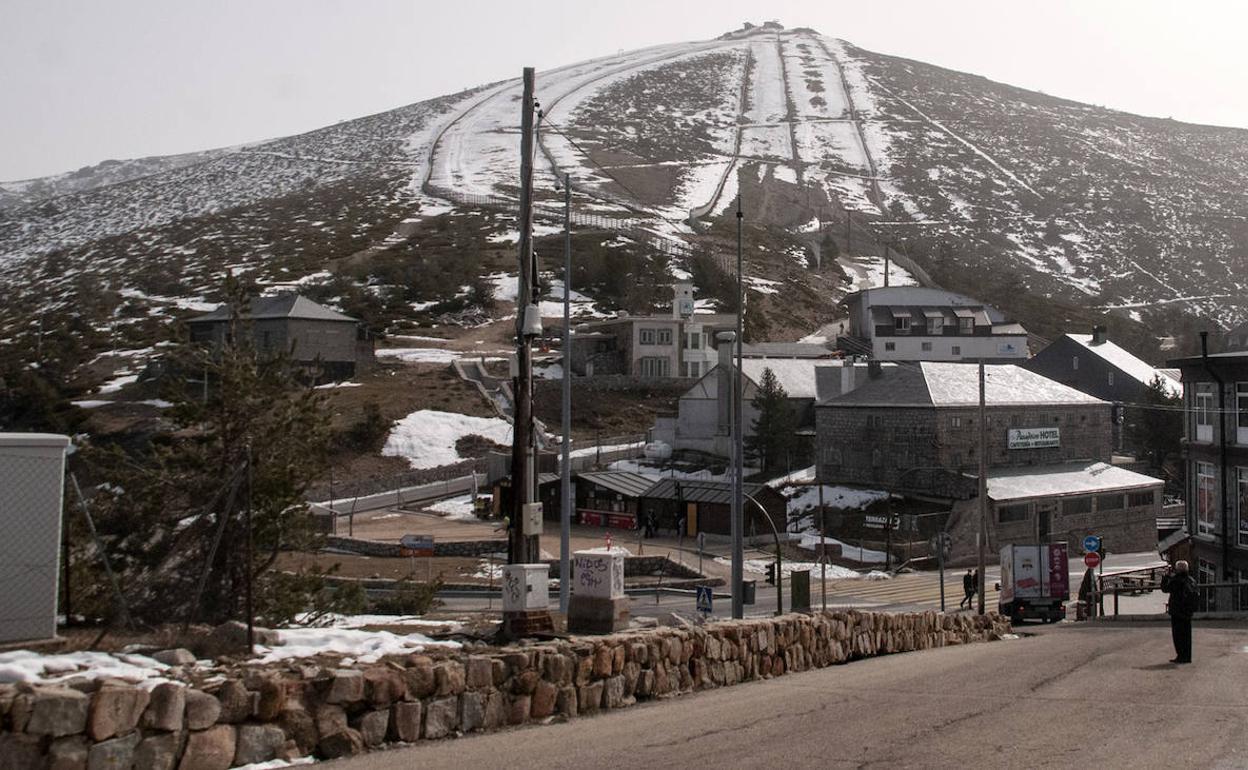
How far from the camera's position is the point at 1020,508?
5841cm

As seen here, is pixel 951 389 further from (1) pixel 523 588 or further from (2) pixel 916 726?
(2) pixel 916 726

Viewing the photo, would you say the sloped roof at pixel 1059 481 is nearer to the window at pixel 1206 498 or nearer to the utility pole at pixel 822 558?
the utility pole at pixel 822 558

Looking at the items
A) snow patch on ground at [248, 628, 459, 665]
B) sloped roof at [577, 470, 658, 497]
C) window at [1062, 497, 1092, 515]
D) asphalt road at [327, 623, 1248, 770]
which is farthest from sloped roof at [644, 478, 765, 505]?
snow patch on ground at [248, 628, 459, 665]

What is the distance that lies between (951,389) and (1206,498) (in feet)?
93.6

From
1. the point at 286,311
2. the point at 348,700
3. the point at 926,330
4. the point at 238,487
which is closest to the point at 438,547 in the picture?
the point at 238,487

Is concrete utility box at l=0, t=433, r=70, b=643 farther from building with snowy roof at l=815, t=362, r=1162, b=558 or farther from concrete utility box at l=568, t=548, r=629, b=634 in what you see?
building with snowy roof at l=815, t=362, r=1162, b=558

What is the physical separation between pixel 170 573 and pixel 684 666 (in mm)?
6209

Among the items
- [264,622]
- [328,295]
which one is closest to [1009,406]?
[264,622]

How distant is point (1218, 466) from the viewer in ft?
115

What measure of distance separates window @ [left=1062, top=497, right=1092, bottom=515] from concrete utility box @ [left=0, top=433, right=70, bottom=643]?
188 ft

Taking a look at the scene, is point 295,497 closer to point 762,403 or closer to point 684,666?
point 684,666

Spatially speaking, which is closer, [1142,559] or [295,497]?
[295,497]

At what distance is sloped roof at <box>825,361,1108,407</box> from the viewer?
6381 centimetres

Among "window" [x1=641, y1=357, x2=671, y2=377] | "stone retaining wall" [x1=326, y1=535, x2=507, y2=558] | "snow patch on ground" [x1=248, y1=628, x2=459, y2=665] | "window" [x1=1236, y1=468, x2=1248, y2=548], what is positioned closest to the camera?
"snow patch on ground" [x1=248, y1=628, x2=459, y2=665]
